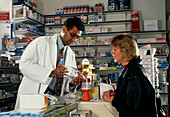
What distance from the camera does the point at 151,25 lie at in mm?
6762

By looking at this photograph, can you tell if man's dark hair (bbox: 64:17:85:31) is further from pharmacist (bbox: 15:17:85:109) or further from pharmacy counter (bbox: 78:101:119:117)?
pharmacy counter (bbox: 78:101:119:117)

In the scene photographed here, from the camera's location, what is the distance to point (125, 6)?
686 cm

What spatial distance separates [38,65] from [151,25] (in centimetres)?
522

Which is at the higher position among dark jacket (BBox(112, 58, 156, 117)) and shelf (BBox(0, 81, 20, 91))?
dark jacket (BBox(112, 58, 156, 117))

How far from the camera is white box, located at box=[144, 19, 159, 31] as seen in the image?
6707 mm

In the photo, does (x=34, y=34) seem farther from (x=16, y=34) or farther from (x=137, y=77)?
(x=137, y=77)

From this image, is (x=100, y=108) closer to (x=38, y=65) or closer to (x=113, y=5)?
(x=38, y=65)

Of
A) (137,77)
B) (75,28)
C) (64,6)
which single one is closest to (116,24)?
(64,6)

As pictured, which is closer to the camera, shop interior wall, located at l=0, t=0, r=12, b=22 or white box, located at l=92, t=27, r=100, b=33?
shop interior wall, located at l=0, t=0, r=12, b=22

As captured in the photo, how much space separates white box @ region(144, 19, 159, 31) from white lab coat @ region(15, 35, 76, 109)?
4.69 m

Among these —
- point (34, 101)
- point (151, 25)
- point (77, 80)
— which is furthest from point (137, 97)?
point (151, 25)

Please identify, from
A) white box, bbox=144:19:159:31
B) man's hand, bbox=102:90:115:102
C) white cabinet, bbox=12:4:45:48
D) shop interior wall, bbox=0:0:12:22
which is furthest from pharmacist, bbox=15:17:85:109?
white box, bbox=144:19:159:31

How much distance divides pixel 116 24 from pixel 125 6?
622 millimetres

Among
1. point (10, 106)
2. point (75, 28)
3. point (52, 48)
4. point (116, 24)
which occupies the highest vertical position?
point (116, 24)
